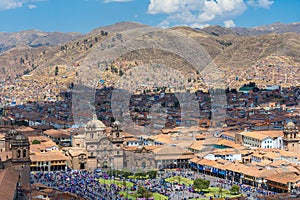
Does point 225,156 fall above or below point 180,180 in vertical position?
above

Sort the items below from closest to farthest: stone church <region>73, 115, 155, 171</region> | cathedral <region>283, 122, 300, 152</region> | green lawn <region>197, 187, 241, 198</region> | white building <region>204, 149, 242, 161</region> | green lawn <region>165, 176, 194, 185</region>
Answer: green lawn <region>197, 187, 241, 198</region> → green lawn <region>165, 176, 194, 185</region> → stone church <region>73, 115, 155, 171</region> → white building <region>204, 149, 242, 161</region> → cathedral <region>283, 122, 300, 152</region>

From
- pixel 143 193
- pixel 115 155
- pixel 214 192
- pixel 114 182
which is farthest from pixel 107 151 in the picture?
pixel 143 193

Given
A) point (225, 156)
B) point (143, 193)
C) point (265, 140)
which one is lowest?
point (143, 193)

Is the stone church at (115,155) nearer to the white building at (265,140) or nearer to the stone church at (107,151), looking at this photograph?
the stone church at (107,151)

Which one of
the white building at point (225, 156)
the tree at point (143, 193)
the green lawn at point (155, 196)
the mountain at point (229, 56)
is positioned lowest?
the green lawn at point (155, 196)

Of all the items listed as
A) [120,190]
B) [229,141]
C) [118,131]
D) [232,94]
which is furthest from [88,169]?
[232,94]

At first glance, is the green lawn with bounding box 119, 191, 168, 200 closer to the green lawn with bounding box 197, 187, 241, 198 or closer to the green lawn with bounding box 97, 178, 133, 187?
the green lawn with bounding box 197, 187, 241, 198

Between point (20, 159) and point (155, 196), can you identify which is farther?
point (155, 196)

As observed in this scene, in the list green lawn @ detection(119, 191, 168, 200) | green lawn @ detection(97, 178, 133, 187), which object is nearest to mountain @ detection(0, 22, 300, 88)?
green lawn @ detection(97, 178, 133, 187)

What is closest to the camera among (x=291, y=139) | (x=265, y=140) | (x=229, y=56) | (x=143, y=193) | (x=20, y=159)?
(x=143, y=193)

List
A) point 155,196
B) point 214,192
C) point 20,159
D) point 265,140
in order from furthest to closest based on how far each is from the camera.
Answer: point 265,140 → point 214,192 → point 155,196 → point 20,159

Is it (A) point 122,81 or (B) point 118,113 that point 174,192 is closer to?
(B) point 118,113

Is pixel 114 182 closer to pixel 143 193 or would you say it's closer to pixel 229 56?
pixel 143 193

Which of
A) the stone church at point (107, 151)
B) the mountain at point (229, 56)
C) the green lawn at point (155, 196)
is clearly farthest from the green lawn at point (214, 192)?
the mountain at point (229, 56)
